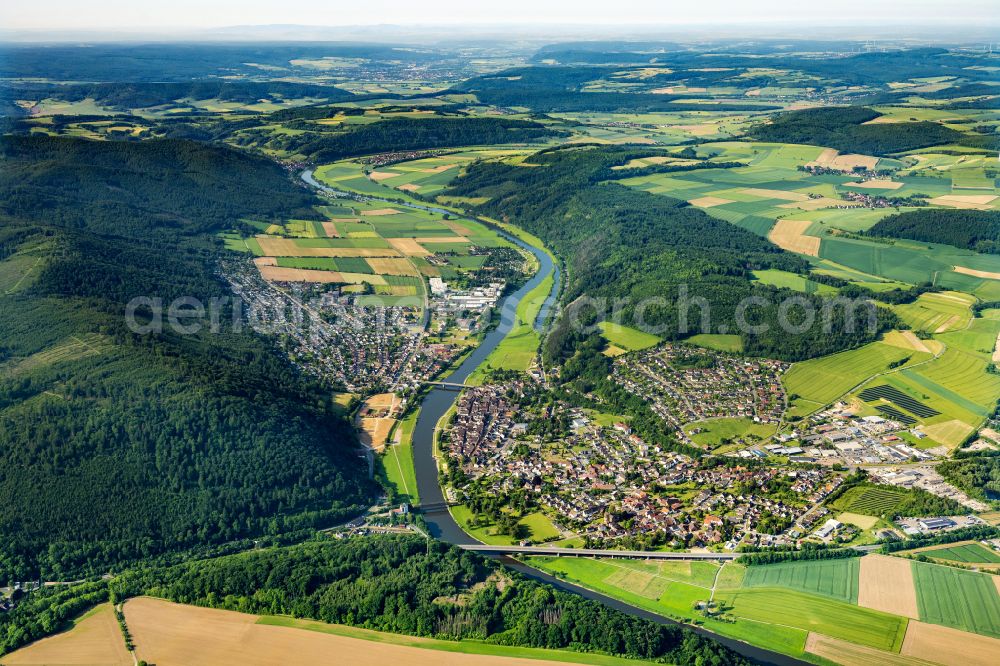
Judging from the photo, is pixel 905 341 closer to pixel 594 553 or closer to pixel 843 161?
pixel 594 553

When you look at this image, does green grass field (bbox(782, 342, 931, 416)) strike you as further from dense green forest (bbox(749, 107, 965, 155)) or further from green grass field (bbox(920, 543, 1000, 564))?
dense green forest (bbox(749, 107, 965, 155))

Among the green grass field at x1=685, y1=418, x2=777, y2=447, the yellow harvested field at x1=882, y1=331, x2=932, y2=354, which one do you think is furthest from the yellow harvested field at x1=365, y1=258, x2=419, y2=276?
the yellow harvested field at x1=882, y1=331, x2=932, y2=354

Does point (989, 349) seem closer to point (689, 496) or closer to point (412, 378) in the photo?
point (689, 496)

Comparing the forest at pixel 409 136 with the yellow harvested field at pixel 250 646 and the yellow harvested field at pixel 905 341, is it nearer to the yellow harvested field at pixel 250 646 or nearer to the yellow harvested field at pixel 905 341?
the yellow harvested field at pixel 905 341

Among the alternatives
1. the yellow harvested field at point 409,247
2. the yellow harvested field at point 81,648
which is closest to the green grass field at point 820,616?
the yellow harvested field at point 81,648

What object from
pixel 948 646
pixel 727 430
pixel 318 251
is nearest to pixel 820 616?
pixel 948 646
